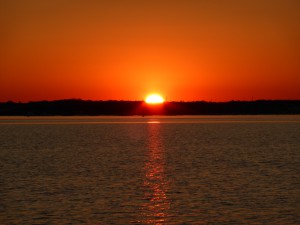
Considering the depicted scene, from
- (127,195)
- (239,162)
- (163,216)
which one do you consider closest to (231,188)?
(127,195)

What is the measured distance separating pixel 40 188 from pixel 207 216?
51.5 ft

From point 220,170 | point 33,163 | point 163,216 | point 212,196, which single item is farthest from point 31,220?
point 33,163

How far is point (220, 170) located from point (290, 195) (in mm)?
16751

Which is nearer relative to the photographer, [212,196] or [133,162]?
[212,196]

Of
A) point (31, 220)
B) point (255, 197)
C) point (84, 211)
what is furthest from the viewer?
point (255, 197)

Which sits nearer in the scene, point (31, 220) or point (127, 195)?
point (31, 220)

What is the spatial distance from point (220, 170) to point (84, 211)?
80.4ft

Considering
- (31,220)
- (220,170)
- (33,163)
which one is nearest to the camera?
(31,220)

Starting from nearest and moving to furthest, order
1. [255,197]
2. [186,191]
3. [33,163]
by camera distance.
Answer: [255,197] < [186,191] < [33,163]

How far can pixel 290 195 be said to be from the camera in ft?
124

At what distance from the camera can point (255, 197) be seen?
121ft

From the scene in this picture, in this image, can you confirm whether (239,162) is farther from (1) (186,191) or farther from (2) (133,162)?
(1) (186,191)

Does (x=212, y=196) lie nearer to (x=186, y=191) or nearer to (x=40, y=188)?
(x=186, y=191)

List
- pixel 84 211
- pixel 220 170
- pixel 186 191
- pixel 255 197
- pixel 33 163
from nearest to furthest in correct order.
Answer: pixel 84 211, pixel 255 197, pixel 186 191, pixel 220 170, pixel 33 163
